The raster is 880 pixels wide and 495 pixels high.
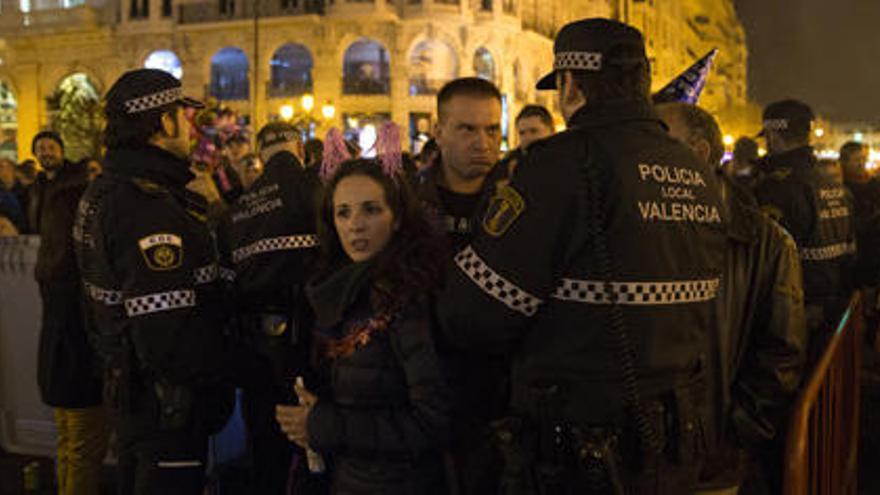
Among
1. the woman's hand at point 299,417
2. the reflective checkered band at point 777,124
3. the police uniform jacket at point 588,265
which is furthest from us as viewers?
the reflective checkered band at point 777,124

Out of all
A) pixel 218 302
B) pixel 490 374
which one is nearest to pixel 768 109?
pixel 490 374

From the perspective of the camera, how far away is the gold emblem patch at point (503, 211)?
2.44 m

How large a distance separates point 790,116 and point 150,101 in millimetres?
4280

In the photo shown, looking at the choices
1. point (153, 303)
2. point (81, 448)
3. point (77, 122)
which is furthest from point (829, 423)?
point (77, 122)

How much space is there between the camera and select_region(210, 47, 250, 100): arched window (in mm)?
36969

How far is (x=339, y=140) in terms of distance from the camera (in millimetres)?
4363

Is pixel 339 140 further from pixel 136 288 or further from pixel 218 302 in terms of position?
pixel 136 288

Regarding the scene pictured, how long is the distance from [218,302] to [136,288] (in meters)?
0.47

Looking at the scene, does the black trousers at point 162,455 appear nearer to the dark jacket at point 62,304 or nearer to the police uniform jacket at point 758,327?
the dark jacket at point 62,304

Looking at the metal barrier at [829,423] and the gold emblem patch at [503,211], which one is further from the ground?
the gold emblem patch at [503,211]

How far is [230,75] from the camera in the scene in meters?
37.8

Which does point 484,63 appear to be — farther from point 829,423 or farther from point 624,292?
point 624,292

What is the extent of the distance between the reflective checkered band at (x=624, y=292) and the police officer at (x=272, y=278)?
75.8 inches

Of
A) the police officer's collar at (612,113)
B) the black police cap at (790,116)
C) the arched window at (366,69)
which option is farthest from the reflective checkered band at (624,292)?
the arched window at (366,69)
